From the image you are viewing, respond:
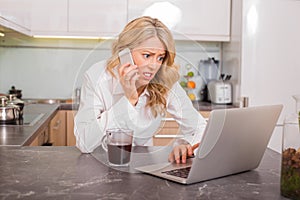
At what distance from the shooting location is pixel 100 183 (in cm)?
103

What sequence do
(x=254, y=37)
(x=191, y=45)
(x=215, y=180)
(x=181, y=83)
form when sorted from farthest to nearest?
(x=254, y=37), (x=181, y=83), (x=191, y=45), (x=215, y=180)

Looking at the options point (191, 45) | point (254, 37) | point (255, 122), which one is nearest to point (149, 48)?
point (191, 45)

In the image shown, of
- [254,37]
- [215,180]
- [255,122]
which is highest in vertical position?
[254,37]

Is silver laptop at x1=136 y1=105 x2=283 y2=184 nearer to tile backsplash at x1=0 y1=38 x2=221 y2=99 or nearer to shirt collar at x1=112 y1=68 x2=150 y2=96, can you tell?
shirt collar at x1=112 y1=68 x2=150 y2=96

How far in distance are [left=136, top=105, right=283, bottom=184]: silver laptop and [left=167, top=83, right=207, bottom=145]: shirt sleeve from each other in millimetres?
89

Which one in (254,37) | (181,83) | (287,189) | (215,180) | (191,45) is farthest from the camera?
(254,37)

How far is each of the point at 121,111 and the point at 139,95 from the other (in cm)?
9

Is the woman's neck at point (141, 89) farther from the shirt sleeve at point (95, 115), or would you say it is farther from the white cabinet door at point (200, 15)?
the white cabinet door at point (200, 15)

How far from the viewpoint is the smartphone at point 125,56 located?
1188mm

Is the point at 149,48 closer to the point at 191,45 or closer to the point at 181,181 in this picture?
the point at 191,45

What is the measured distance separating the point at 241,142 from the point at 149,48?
0.35 metres

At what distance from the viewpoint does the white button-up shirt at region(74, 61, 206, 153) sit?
1.28 meters

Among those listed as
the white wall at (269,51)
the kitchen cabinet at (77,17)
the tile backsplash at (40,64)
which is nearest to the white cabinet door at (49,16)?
the kitchen cabinet at (77,17)

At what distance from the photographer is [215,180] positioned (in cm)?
109
